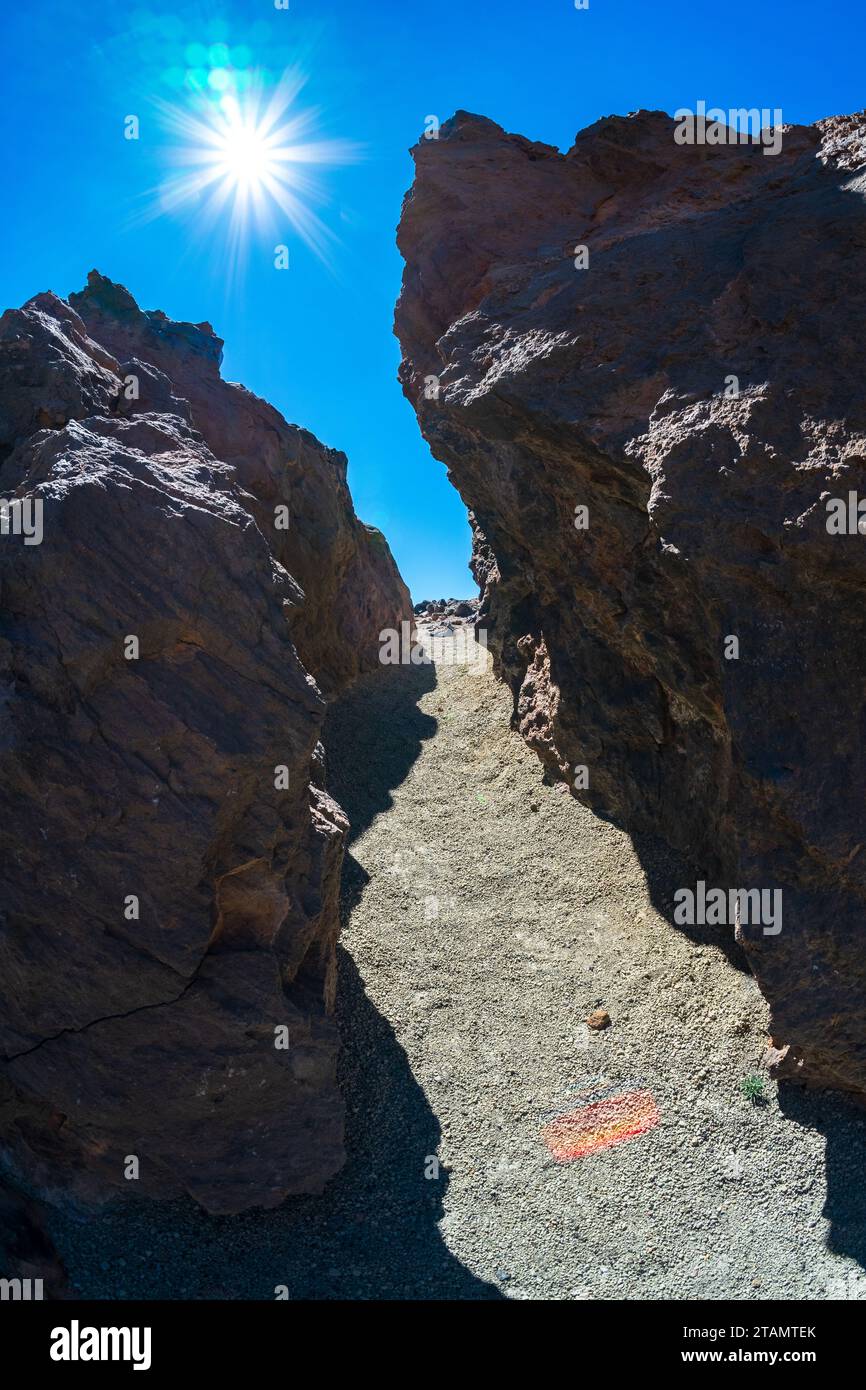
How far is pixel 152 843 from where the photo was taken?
995 centimetres

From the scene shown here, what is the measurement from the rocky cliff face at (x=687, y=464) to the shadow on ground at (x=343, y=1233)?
514 cm

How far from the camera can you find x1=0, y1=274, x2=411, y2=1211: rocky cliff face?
9.67 meters

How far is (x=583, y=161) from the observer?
1722cm

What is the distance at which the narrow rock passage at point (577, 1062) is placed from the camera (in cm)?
1041

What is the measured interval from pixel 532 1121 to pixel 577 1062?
117cm

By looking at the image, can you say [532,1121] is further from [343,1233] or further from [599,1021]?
[343,1233]

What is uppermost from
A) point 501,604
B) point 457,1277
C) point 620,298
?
point 620,298

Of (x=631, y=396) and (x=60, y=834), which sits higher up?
(x=631, y=396)

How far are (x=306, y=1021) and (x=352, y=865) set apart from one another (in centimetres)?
690
